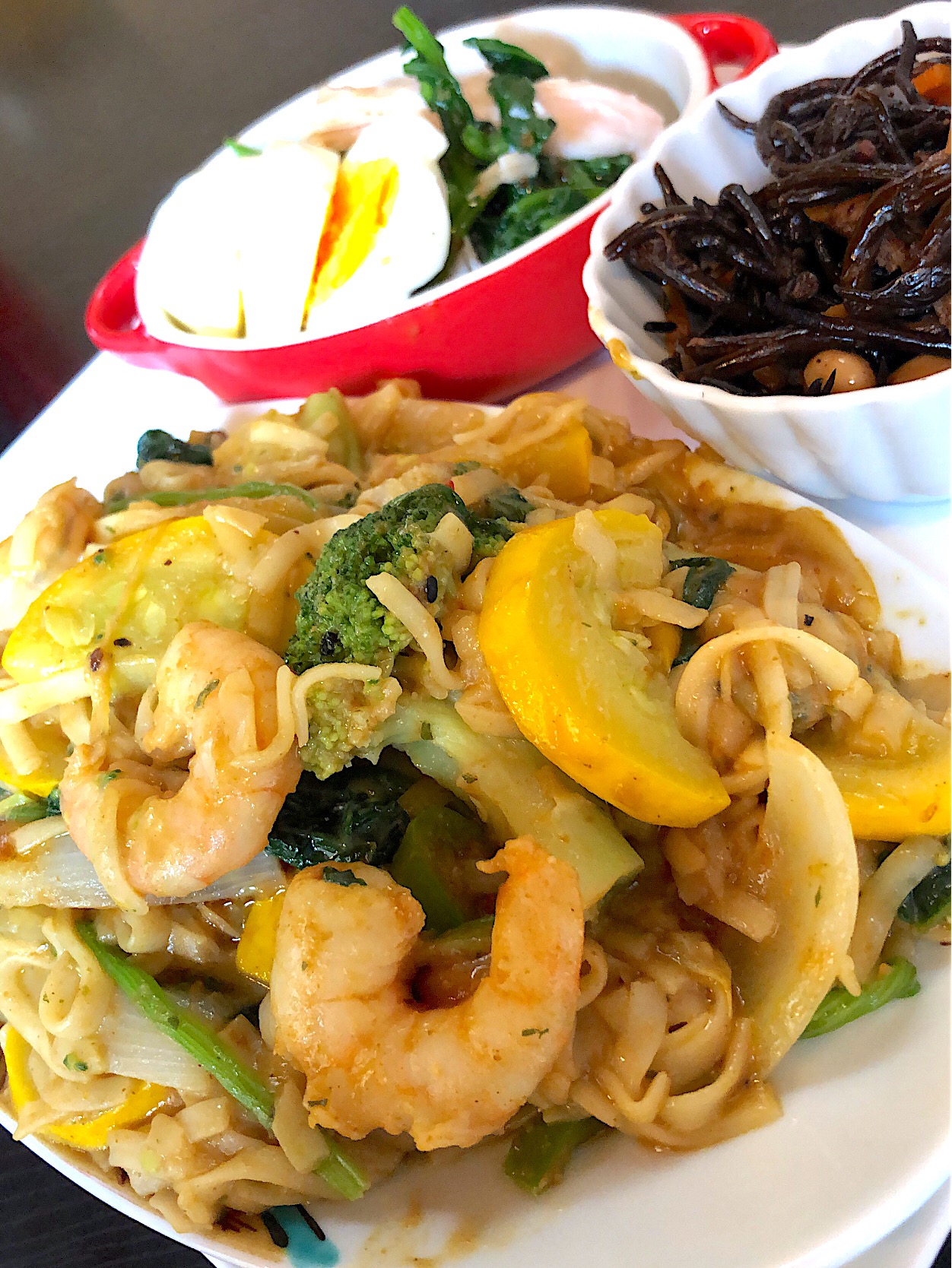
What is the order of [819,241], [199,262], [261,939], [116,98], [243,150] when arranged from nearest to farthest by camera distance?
[261,939] < [819,241] < [199,262] < [243,150] < [116,98]

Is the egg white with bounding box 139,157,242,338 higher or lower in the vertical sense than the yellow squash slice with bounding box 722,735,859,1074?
higher

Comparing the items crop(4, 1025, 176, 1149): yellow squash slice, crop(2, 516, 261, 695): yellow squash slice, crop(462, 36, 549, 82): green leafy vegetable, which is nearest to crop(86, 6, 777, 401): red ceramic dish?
crop(462, 36, 549, 82): green leafy vegetable

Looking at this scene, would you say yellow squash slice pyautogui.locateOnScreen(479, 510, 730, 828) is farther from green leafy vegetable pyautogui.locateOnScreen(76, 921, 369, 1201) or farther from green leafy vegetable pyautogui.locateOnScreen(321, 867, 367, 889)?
green leafy vegetable pyautogui.locateOnScreen(76, 921, 369, 1201)

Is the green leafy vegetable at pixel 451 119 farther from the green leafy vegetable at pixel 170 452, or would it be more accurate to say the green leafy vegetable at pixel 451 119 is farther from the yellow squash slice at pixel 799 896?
the yellow squash slice at pixel 799 896

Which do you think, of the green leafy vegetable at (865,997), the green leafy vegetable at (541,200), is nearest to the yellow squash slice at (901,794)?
the green leafy vegetable at (865,997)

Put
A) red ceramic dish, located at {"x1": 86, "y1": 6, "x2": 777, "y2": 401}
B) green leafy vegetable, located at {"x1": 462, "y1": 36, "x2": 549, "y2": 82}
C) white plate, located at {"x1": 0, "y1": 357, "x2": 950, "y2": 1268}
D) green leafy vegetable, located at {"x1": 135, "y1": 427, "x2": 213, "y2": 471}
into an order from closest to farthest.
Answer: white plate, located at {"x1": 0, "y1": 357, "x2": 950, "y2": 1268}, red ceramic dish, located at {"x1": 86, "y1": 6, "x2": 777, "y2": 401}, green leafy vegetable, located at {"x1": 135, "y1": 427, "x2": 213, "y2": 471}, green leafy vegetable, located at {"x1": 462, "y1": 36, "x2": 549, "y2": 82}

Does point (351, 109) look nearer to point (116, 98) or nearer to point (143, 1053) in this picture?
point (143, 1053)

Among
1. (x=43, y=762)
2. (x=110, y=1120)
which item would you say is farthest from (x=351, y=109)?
(x=110, y=1120)
